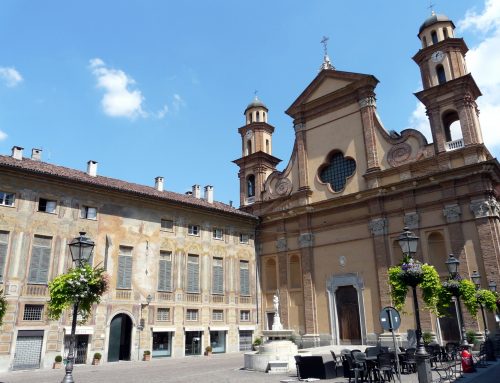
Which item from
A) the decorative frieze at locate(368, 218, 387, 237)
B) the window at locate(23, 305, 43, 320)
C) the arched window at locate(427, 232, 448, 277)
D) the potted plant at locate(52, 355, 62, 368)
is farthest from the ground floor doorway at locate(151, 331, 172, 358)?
the arched window at locate(427, 232, 448, 277)

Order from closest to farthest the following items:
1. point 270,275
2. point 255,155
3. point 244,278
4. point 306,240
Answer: point 306,240 → point 244,278 → point 270,275 → point 255,155

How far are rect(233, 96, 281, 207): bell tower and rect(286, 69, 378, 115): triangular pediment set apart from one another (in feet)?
13.2

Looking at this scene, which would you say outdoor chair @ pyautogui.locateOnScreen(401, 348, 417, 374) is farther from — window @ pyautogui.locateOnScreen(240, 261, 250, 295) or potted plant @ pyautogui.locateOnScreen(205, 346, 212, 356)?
window @ pyautogui.locateOnScreen(240, 261, 250, 295)

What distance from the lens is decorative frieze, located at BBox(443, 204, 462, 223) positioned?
25156 mm

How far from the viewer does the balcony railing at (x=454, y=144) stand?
25.9 metres

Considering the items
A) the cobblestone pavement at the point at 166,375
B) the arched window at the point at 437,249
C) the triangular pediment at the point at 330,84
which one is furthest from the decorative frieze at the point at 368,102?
the cobblestone pavement at the point at 166,375

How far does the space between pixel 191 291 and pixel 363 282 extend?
11600 millimetres

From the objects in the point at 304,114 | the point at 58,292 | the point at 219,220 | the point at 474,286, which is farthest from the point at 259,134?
the point at 58,292

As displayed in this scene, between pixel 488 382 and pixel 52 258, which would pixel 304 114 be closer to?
pixel 52 258

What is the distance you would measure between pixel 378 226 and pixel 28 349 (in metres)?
21.5

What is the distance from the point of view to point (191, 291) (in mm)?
29594

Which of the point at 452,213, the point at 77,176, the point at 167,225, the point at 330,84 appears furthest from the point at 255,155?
the point at 452,213

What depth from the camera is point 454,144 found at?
26.3 metres

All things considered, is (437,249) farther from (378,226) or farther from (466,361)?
(466,361)
